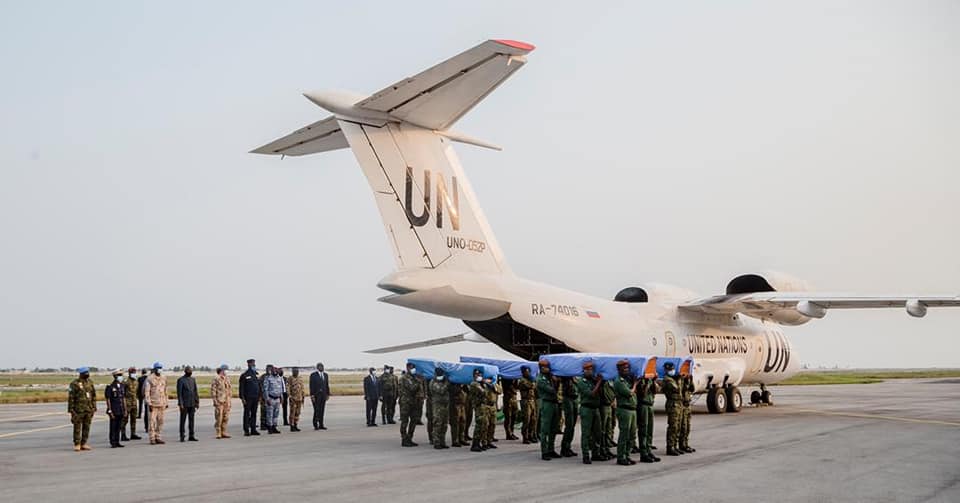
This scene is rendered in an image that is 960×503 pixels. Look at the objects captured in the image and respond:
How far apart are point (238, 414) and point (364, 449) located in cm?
1136

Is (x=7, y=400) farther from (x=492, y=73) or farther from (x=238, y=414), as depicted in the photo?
(x=492, y=73)

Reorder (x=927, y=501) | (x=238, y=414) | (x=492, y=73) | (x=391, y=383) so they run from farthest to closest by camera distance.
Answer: (x=238, y=414), (x=391, y=383), (x=492, y=73), (x=927, y=501)

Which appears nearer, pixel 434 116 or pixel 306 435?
pixel 434 116

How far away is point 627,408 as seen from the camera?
10891mm

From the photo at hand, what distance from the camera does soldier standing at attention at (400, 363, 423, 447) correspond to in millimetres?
13430

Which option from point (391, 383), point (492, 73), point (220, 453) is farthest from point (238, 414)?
point (492, 73)

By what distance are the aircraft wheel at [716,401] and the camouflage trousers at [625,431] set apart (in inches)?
390

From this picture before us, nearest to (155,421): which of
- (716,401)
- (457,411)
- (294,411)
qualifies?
(294,411)

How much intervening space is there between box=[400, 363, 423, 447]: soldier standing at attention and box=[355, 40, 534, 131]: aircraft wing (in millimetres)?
4267

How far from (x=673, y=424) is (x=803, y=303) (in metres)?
9.33

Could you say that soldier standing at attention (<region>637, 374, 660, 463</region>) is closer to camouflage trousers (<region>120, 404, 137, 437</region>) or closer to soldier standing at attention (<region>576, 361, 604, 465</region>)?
soldier standing at attention (<region>576, 361, 604, 465</region>)

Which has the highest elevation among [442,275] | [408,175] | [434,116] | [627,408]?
[434,116]

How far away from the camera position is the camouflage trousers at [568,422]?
11555 millimetres

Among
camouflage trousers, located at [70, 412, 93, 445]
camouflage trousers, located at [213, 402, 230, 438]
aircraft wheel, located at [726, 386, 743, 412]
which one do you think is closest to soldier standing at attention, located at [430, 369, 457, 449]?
camouflage trousers, located at [213, 402, 230, 438]
